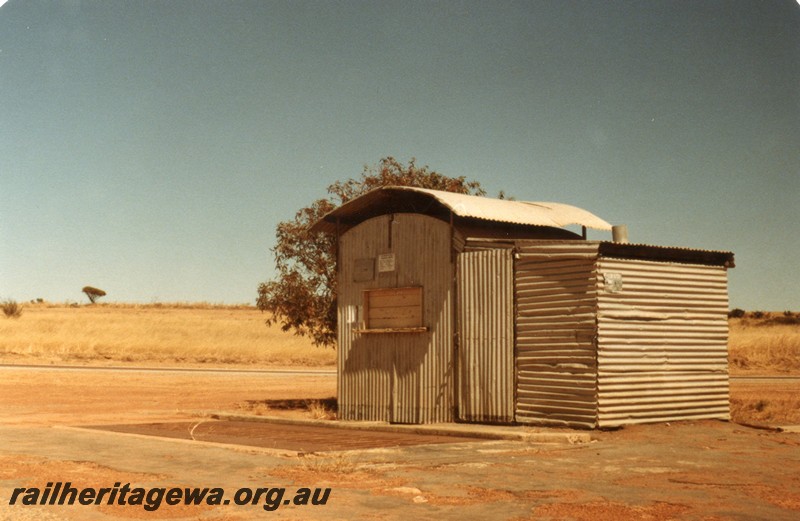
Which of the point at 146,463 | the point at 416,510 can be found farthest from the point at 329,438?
the point at 416,510

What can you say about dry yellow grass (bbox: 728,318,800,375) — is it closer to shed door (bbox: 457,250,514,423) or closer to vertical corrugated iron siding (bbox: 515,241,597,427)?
shed door (bbox: 457,250,514,423)

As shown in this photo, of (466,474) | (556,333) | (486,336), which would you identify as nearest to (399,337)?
(486,336)

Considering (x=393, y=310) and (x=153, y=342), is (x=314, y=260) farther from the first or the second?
(x=153, y=342)

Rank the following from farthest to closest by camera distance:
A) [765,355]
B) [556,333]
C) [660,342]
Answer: [765,355]
[660,342]
[556,333]

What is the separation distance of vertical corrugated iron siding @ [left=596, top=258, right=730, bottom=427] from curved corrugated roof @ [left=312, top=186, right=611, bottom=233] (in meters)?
2.59

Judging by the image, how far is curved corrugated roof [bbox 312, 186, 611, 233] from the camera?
1628cm

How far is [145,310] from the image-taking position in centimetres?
9519

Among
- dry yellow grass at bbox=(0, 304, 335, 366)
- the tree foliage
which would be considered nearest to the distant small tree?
dry yellow grass at bbox=(0, 304, 335, 366)

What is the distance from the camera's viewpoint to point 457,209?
15867mm

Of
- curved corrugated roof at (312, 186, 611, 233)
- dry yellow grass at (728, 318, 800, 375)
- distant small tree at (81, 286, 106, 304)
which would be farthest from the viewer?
distant small tree at (81, 286, 106, 304)

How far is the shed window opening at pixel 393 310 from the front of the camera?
16859 mm

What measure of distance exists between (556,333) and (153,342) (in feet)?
145

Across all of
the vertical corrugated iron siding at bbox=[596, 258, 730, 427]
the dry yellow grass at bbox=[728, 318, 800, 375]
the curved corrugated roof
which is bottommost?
the dry yellow grass at bbox=[728, 318, 800, 375]

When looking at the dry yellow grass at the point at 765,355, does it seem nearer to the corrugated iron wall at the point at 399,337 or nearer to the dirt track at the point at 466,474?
the corrugated iron wall at the point at 399,337
